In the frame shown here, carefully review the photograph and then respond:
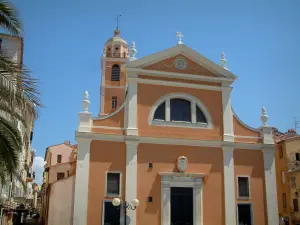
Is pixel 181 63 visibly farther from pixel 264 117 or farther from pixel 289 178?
pixel 289 178

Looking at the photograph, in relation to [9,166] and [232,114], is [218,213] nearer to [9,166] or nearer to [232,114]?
[232,114]

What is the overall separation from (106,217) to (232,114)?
8.38 m

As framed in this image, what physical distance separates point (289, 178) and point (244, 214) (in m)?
12.8

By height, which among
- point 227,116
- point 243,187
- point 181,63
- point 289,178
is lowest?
point 243,187

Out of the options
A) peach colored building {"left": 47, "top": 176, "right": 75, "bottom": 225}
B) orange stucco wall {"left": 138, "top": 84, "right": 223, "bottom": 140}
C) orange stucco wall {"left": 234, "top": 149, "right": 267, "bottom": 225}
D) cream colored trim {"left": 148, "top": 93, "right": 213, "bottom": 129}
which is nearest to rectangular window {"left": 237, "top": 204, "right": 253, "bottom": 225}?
orange stucco wall {"left": 234, "top": 149, "right": 267, "bottom": 225}

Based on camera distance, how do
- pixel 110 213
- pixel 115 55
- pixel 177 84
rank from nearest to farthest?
1. pixel 110 213
2. pixel 177 84
3. pixel 115 55

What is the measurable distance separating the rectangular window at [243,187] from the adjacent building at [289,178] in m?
11.1

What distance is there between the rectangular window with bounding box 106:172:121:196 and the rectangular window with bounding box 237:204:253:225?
242 inches

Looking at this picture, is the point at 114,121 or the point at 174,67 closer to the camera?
the point at 114,121

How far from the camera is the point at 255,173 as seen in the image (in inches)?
793

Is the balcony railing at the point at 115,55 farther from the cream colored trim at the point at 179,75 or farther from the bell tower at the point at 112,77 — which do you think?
the cream colored trim at the point at 179,75

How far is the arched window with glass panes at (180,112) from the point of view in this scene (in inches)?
776

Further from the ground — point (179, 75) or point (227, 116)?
point (179, 75)

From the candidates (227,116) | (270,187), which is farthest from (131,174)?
(270,187)
